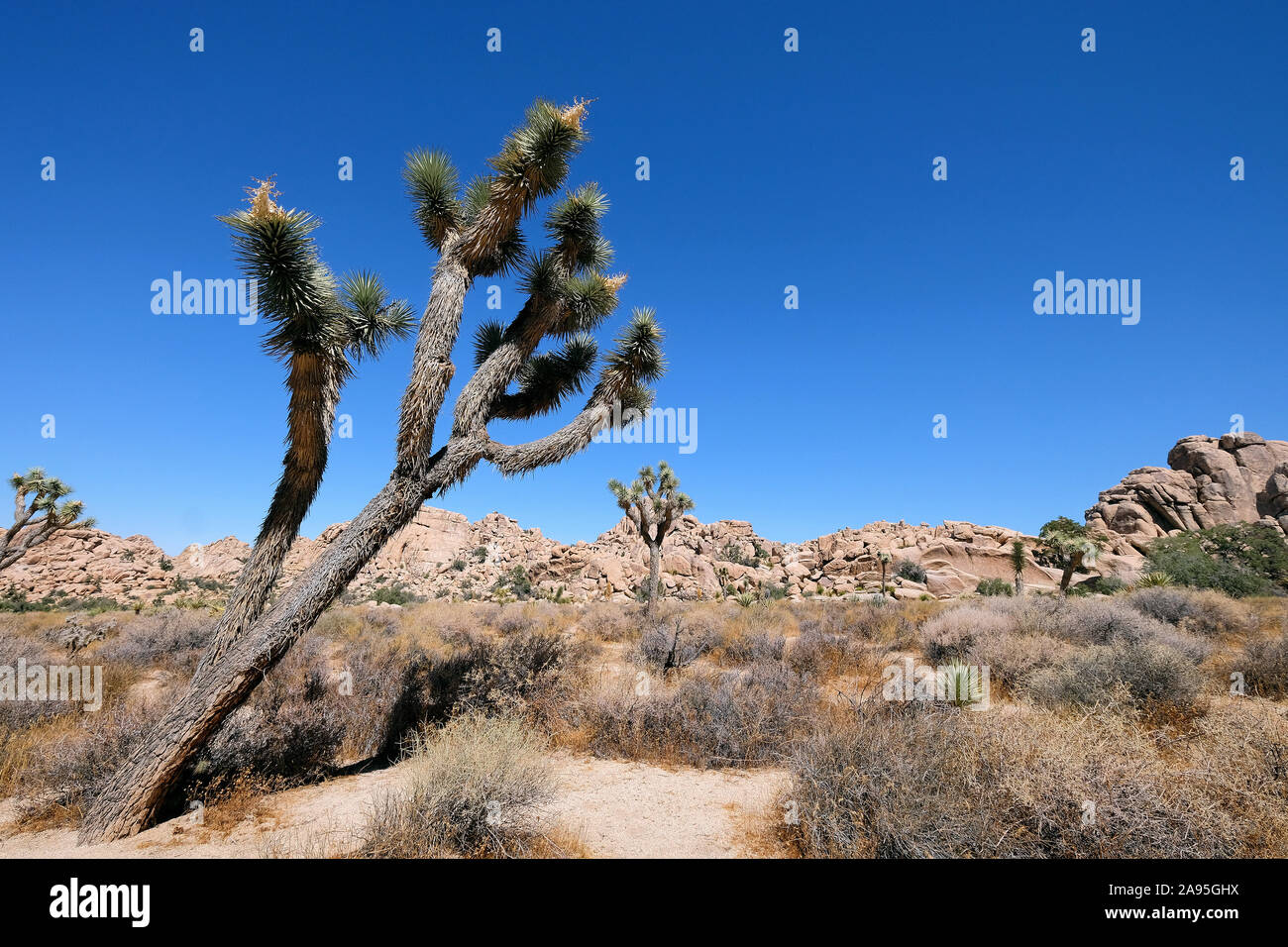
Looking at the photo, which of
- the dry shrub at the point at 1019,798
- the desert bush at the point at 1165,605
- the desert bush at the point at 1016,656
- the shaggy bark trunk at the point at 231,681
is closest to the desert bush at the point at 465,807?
the shaggy bark trunk at the point at 231,681

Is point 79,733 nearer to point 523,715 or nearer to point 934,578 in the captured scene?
point 523,715

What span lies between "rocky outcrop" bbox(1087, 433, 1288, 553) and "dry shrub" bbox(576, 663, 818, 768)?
1657 inches

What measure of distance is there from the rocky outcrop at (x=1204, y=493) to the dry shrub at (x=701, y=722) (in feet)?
138

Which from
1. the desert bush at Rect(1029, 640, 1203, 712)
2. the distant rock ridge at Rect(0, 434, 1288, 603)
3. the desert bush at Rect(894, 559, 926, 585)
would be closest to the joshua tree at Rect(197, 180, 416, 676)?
the desert bush at Rect(1029, 640, 1203, 712)

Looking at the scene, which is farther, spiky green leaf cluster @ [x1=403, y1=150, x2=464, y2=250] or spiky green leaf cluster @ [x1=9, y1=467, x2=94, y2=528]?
spiky green leaf cluster @ [x1=9, y1=467, x2=94, y2=528]

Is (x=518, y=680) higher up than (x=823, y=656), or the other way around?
(x=518, y=680)

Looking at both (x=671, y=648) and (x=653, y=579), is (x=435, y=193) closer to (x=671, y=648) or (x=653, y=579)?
(x=671, y=648)

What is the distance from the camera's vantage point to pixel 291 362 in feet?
16.9

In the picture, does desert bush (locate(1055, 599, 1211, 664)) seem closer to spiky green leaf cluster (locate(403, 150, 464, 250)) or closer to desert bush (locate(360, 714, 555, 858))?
desert bush (locate(360, 714, 555, 858))

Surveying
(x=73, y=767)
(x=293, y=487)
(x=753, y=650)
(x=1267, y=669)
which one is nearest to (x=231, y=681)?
(x=73, y=767)

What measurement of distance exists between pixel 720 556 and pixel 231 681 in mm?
40940

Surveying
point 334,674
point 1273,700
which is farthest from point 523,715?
point 1273,700

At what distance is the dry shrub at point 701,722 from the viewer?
19.2 ft

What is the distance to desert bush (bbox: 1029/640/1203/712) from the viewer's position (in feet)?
19.5
